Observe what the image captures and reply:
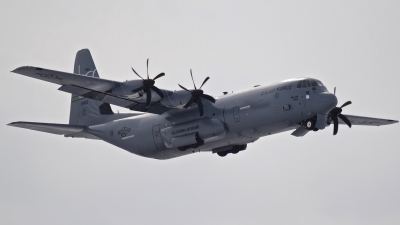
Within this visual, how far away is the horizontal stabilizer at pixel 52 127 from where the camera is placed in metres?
39.5

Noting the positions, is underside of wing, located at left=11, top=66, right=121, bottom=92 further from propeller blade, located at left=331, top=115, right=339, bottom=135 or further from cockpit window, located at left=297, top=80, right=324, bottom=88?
propeller blade, located at left=331, top=115, right=339, bottom=135

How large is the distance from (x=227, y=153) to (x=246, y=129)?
343 centimetres

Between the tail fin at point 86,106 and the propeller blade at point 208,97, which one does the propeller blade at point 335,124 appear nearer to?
the propeller blade at point 208,97

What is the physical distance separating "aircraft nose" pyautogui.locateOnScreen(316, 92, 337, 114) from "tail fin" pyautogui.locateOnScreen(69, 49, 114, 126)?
1308cm

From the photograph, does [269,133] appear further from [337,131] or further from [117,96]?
[117,96]

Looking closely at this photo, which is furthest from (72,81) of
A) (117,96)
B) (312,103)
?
(312,103)

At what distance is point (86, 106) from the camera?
45000 mm

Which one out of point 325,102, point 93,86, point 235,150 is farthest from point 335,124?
point 93,86

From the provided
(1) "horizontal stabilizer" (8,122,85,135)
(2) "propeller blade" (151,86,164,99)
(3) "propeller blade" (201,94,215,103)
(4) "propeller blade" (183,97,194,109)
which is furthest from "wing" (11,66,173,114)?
(1) "horizontal stabilizer" (8,122,85,135)

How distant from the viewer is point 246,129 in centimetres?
3766

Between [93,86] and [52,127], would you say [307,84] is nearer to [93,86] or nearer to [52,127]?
[93,86]

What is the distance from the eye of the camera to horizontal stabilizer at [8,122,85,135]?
3949cm

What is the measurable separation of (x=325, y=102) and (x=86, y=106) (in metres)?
15.1

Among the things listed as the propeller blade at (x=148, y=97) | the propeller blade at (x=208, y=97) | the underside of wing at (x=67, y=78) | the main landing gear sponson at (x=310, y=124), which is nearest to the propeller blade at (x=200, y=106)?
the propeller blade at (x=208, y=97)
